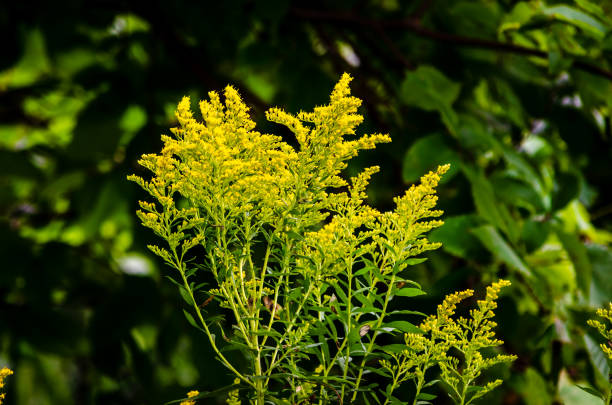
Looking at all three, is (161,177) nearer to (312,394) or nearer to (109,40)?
(312,394)

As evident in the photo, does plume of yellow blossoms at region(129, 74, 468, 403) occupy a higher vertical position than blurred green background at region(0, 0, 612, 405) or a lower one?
lower

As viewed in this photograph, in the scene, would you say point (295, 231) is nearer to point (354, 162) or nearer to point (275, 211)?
point (275, 211)

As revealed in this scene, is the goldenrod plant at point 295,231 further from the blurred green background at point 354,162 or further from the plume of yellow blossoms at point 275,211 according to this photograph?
the blurred green background at point 354,162

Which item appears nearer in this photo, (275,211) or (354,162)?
(275,211)

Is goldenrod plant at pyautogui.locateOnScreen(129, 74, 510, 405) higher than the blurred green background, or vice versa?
the blurred green background

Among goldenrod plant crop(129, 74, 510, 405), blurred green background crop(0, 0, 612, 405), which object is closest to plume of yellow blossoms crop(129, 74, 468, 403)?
goldenrod plant crop(129, 74, 510, 405)

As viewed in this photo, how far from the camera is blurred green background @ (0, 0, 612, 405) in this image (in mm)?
875

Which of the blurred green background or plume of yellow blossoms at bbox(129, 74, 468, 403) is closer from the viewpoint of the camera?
plume of yellow blossoms at bbox(129, 74, 468, 403)

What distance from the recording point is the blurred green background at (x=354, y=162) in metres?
0.88

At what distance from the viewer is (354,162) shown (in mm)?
1134

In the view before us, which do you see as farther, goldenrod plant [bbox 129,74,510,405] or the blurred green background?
the blurred green background

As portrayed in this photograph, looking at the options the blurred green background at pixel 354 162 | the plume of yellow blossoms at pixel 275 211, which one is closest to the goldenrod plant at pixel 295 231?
the plume of yellow blossoms at pixel 275 211

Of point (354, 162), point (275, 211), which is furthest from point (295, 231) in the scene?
point (354, 162)

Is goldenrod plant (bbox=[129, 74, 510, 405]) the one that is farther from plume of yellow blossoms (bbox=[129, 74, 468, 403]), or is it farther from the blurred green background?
the blurred green background
